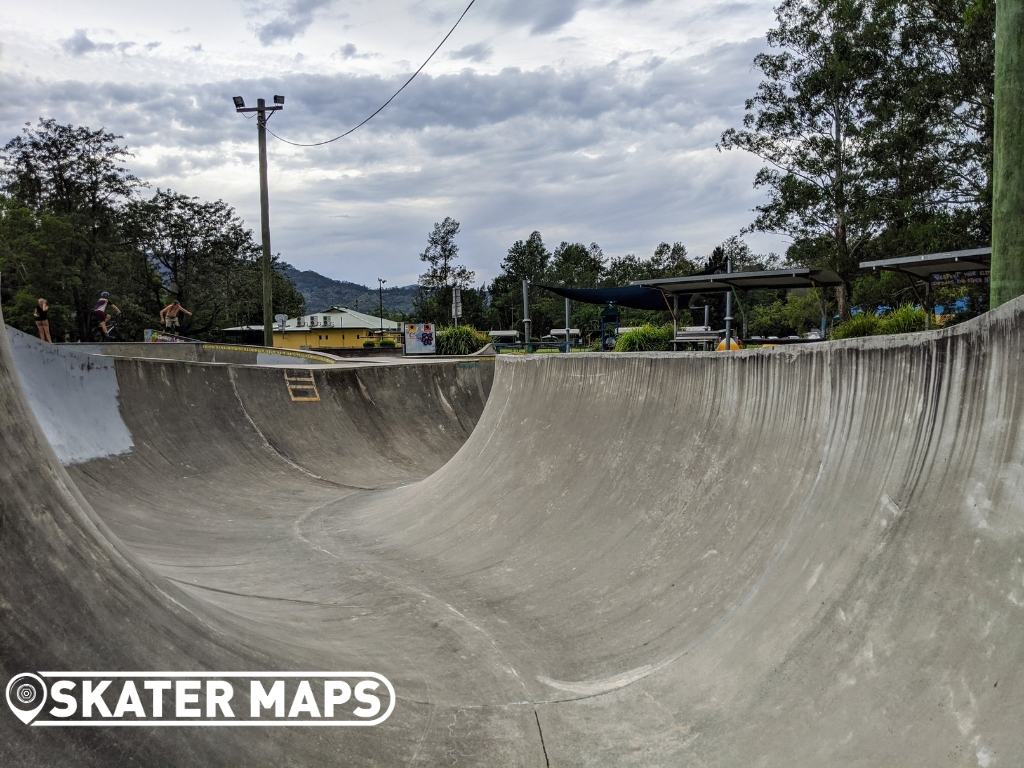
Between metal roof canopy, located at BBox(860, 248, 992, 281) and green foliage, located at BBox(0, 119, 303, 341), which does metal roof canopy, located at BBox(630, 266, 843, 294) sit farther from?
green foliage, located at BBox(0, 119, 303, 341)

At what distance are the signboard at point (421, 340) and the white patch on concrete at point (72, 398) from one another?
17421mm

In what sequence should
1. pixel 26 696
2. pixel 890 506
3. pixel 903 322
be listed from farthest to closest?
pixel 903 322 < pixel 890 506 < pixel 26 696

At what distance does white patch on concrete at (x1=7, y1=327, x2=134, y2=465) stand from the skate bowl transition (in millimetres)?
1898

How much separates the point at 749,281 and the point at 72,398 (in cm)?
1010

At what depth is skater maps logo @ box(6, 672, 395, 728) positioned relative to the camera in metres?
2.59

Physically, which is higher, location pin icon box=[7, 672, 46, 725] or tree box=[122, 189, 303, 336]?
tree box=[122, 189, 303, 336]

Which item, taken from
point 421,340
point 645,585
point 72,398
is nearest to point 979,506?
point 645,585

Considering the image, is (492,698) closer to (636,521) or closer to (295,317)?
(636,521)

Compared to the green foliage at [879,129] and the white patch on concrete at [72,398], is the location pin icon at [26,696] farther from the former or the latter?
the green foliage at [879,129]

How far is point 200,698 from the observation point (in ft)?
10.2

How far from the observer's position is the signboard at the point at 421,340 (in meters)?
27.7

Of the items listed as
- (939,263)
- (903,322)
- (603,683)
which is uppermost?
(939,263)

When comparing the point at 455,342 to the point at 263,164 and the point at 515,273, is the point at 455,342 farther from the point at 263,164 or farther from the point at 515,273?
the point at 515,273

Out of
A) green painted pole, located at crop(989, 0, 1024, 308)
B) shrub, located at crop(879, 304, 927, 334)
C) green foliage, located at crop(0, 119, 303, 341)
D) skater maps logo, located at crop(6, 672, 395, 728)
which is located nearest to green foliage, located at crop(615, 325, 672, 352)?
shrub, located at crop(879, 304, 927, 334)
